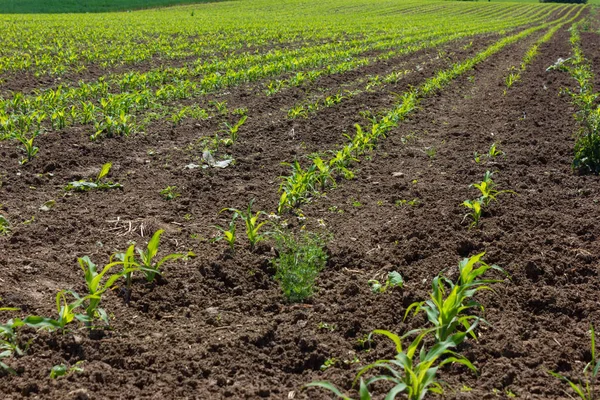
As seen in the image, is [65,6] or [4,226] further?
[65,6]

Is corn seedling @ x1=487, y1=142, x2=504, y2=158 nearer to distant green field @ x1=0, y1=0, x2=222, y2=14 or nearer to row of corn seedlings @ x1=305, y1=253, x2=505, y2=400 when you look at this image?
row of corn seedlings @ x1=305, y1=253, x2=505, y2=400

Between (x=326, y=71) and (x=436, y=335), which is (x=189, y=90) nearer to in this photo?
(x=326, y=71)

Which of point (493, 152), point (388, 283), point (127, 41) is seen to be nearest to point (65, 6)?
point (127, 41)

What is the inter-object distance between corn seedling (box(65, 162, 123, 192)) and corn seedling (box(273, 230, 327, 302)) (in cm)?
226

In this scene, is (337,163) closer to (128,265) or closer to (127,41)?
(128,265)

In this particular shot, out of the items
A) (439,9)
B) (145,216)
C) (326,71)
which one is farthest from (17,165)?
(439,9)

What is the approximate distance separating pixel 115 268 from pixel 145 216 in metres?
1.01

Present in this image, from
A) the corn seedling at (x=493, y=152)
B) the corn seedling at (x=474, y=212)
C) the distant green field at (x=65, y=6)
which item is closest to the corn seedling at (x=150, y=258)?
the corn seedling at (x=474, y=212)

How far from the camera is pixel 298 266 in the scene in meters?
3.98

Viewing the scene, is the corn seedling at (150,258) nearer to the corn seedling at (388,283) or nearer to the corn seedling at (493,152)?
the corn seedling at (388,283)

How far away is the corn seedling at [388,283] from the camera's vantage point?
3.92 m

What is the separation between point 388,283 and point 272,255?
98cm

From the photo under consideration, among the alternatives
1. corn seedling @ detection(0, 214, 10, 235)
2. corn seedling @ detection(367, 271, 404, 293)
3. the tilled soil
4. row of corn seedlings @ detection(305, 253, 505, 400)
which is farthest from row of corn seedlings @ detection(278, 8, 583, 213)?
corn seedling @ detection(0, 214, 10, 235)

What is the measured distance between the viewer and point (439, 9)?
186ft
